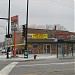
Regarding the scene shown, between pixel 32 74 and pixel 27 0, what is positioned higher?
pixel 27 0

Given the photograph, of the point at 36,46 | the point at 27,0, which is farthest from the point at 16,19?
the point at 36,46

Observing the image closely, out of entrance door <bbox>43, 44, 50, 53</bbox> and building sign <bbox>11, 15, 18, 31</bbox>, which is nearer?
building sign <bbox>11, 15, 18, 31</bbox>

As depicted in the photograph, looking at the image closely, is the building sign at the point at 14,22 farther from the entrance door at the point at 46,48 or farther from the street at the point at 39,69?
the entrance door at the point at 46,48

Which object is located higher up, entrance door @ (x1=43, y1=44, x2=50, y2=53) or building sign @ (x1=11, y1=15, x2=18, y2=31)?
building sign @ (x1=11, y1=15, x2=18, y2=31)

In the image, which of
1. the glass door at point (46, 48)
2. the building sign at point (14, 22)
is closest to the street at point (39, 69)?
the building sign at point (14, 22)

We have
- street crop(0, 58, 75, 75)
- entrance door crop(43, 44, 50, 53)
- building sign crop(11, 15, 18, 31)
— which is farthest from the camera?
entrance door crop(43, 44, 50, 53)

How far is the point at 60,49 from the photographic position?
50906mm

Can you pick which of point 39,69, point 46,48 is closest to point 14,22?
point 46,48

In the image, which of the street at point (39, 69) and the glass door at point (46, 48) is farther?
the glass door at point (46, 48)

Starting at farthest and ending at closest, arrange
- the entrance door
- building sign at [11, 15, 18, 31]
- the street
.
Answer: the entrance door
building sign at [11, 15, 18, 31]
the street

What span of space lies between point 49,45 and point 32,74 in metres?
54.8

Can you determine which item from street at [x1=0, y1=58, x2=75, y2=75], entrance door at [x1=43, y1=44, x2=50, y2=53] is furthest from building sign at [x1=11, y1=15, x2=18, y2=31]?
entrance door at [x1=43, y1=44, x2=50, y2=53]

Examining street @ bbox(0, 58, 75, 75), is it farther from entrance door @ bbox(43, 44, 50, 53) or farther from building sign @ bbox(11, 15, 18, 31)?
entrance door @ bbox(43, 44, 50, 53)

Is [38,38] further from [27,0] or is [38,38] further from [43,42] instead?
[27,0]
